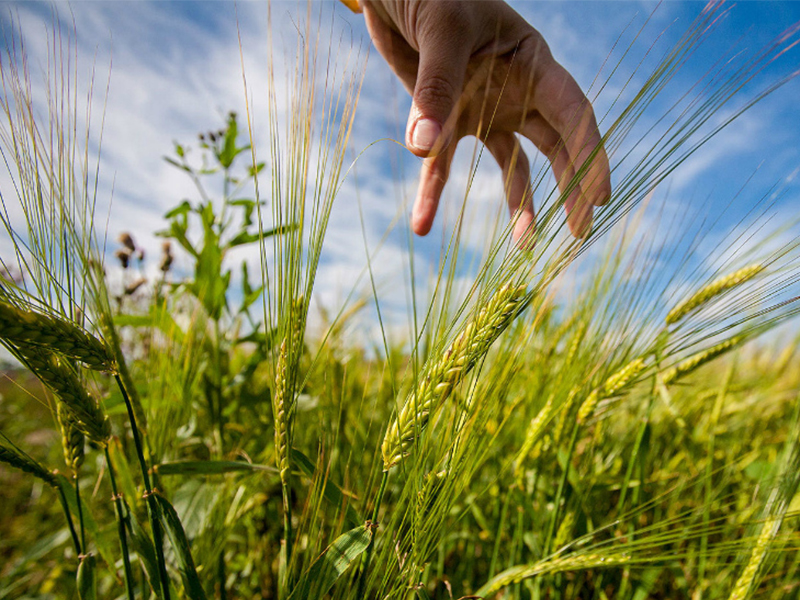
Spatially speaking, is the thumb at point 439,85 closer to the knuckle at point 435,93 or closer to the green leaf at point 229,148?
the knuckle at point 435,93

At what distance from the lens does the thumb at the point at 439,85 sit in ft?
2.79

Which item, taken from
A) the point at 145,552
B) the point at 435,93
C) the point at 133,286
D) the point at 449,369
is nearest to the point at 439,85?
the point at 435,93

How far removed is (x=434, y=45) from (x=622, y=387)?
81cm

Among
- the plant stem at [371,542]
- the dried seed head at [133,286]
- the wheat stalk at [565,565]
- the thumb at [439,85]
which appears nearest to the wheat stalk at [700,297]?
the wheat stalk at [565,565]

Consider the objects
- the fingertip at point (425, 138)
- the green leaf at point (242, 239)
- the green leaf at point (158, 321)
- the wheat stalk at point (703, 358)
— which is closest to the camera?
the fingertip at point (425, 138)

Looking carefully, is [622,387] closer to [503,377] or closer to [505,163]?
[503,377]

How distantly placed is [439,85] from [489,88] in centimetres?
16

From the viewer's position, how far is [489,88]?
96 cm

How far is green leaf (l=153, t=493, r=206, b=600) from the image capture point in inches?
21.5

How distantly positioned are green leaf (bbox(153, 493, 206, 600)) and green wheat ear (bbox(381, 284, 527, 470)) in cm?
29

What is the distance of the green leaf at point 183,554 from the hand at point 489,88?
0.60 meters

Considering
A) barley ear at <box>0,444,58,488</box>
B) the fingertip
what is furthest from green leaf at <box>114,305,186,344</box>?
the fingertip

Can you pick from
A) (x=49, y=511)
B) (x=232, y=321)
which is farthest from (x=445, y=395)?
(x=49, y=511)

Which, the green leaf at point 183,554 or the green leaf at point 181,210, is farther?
the green leaf at point 181,210
